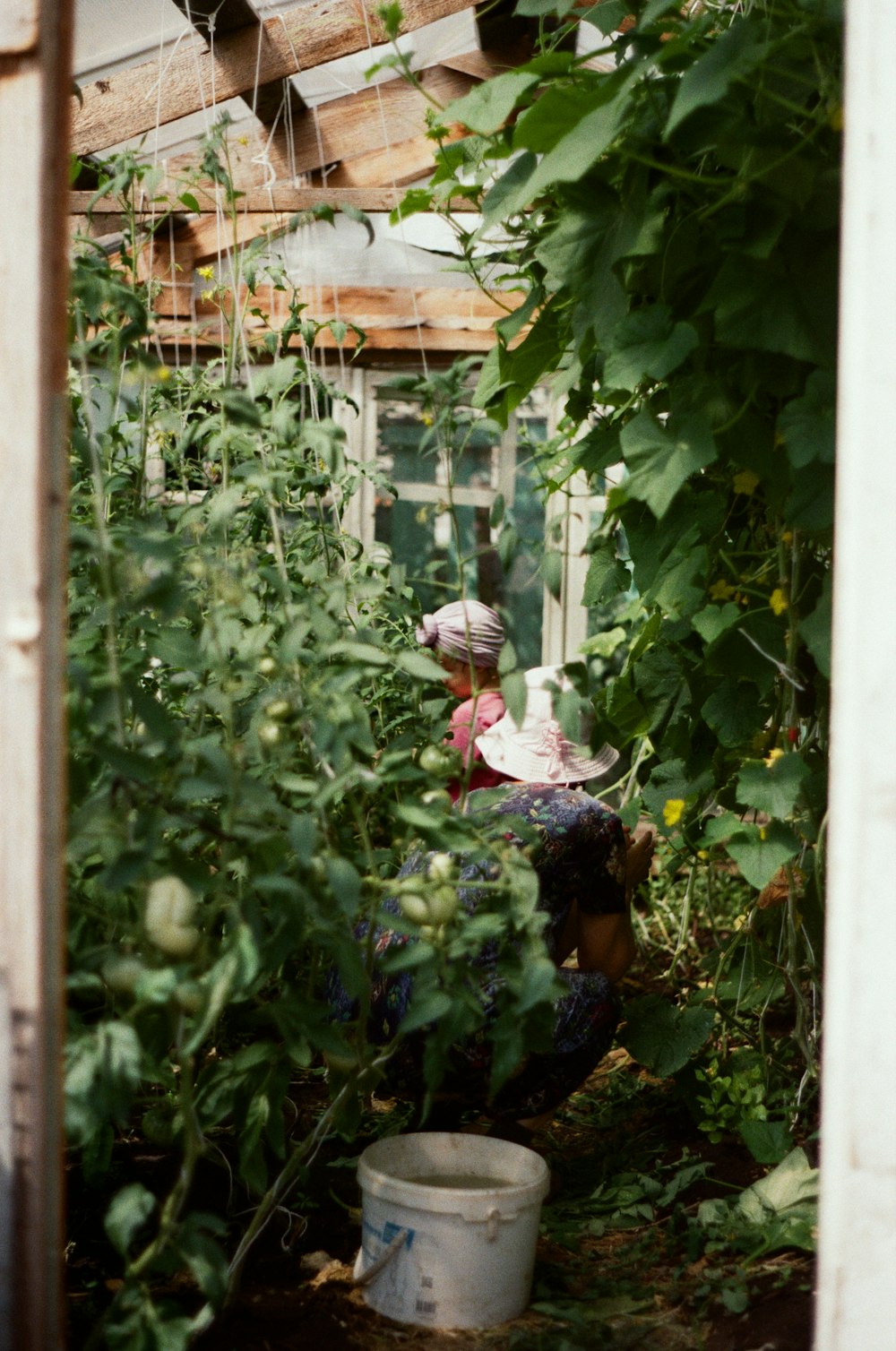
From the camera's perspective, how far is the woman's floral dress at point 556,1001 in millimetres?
2191

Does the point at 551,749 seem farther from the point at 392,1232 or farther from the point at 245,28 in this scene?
the point at 245,28

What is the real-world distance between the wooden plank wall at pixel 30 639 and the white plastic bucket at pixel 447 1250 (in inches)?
25.1

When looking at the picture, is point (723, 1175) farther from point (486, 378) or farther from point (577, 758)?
point (486, 378)

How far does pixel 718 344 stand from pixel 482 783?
124cm

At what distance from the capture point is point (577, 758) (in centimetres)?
262

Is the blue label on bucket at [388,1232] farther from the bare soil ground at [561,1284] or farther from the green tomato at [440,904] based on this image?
the green tomato at [440,904]

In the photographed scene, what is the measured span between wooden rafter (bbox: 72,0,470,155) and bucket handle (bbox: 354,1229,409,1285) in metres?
2.96

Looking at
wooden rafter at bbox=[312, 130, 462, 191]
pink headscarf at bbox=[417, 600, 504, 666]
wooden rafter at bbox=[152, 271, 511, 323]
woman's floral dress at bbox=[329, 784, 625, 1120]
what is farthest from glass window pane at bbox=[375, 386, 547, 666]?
woman's floral dress at bbox=[329, 784, 625, 1120]

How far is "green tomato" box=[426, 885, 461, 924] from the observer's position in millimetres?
1434

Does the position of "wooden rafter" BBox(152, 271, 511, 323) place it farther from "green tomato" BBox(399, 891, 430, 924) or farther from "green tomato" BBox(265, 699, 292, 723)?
"green tomato" BBox(399, 891, 430, 924)

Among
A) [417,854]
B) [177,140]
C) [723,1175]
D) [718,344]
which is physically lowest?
[723,1175]

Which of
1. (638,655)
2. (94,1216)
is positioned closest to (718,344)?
(638,655)

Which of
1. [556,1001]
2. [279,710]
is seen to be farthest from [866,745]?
[556,1001]

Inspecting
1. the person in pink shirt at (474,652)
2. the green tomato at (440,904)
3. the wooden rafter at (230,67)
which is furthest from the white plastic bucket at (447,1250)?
the wooden rafter at (230,67)
